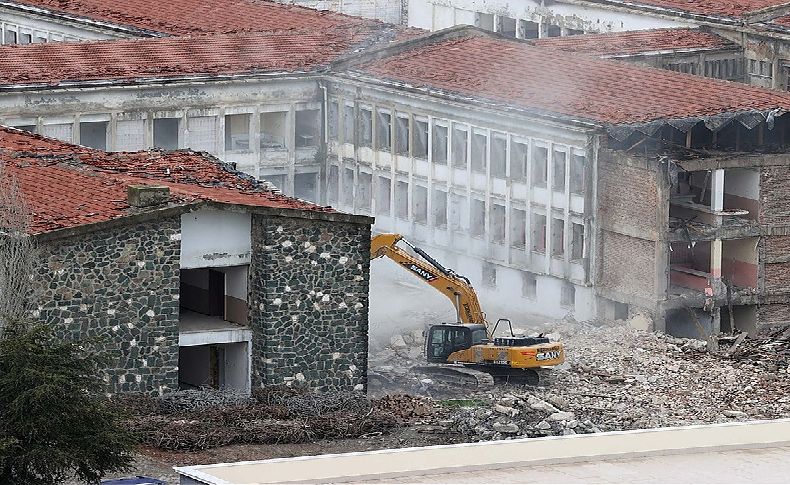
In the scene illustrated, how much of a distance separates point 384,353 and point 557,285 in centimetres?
722

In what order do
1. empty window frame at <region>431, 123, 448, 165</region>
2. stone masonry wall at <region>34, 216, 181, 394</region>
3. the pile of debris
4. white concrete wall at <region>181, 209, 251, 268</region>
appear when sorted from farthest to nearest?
1. empty window frame at <region>431, 123, 448, 165</region>
2. white concrete wall at <region>181, 209, 251, 268</region>
3. stone masonry wall at <region>34, 216, 181, 394</region>
4. the pile of debris

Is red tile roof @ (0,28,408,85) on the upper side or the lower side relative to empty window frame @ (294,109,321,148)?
upper

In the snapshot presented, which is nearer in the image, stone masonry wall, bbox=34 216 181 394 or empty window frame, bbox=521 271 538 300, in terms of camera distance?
stone masonry wall, bbox=34 216 181 394

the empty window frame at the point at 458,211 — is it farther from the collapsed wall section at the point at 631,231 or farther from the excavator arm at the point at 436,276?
the excavator arm at the point at 436,276

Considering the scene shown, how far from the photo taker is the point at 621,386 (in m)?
56.8

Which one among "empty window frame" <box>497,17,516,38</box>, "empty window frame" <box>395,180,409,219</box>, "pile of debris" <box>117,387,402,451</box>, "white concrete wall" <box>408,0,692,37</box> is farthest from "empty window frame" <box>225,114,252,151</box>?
"empty window frame" <box>497,17,516,38</box>

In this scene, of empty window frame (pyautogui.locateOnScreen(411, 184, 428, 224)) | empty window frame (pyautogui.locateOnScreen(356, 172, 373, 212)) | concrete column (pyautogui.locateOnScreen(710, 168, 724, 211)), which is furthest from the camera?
empty window frame (pyautogui.locateOnScreen(356, 172, 373, 212))

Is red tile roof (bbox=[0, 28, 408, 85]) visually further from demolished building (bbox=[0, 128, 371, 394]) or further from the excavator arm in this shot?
demolished building (bbox=[0, 128, 371, 394])

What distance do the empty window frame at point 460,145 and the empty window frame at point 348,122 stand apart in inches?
156

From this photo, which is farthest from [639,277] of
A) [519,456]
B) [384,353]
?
[519,456]

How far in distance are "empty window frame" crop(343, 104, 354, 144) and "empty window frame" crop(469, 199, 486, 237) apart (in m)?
4.90

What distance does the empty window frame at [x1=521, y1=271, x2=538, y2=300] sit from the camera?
67062 millimetres

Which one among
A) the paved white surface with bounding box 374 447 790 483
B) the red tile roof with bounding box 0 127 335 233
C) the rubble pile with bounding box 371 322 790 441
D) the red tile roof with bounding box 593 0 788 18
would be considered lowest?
the rubble pile with bounding box 371 322 790 441

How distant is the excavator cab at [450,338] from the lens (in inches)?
2274
